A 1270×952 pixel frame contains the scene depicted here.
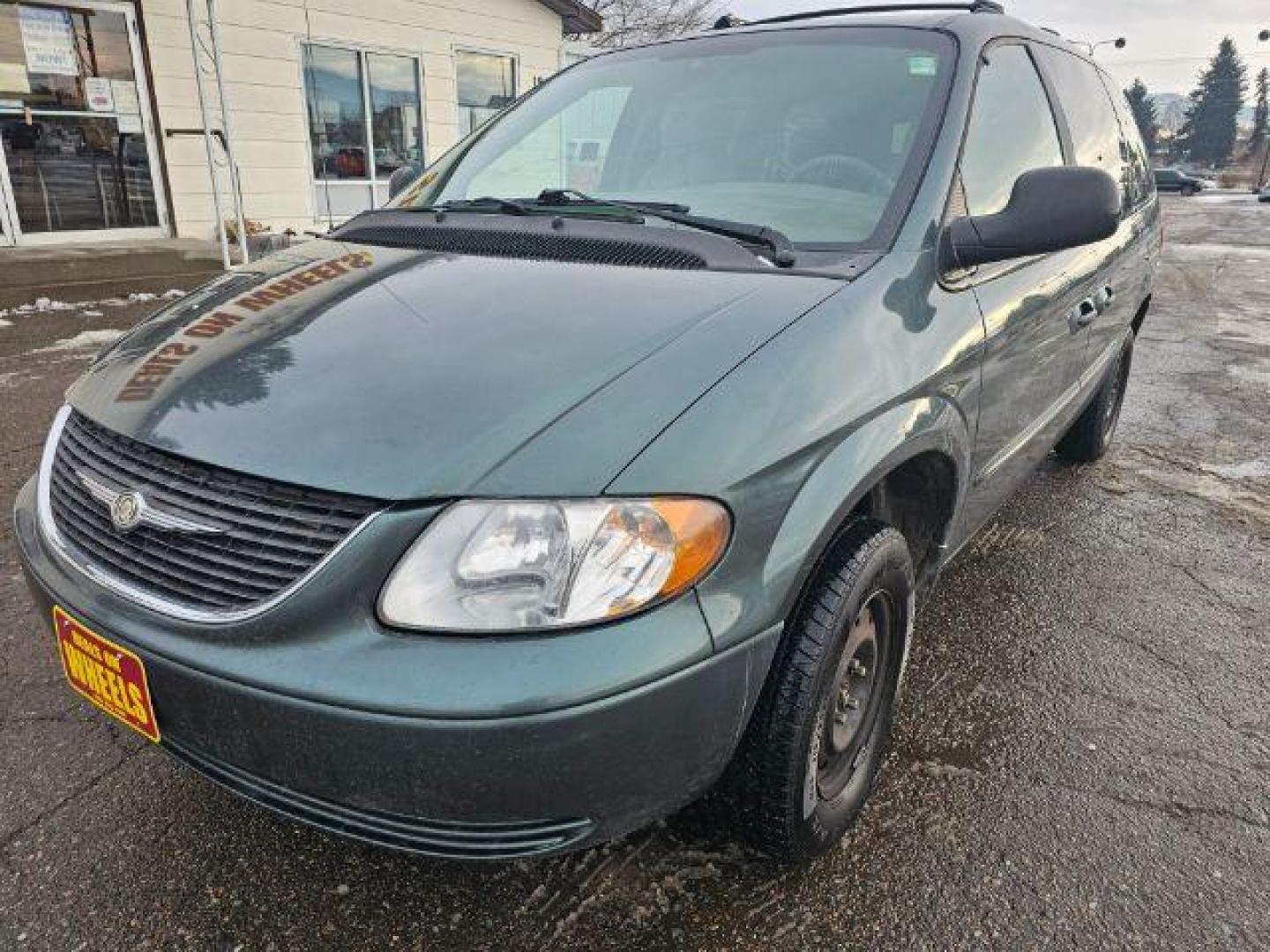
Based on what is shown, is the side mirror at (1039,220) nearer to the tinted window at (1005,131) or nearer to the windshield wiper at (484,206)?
the tinted window at (1005,131)

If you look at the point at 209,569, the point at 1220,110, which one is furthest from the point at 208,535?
the point at 1220,110

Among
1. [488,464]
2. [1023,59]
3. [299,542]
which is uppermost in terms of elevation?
[1023,59]

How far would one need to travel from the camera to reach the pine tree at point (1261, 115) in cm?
7606

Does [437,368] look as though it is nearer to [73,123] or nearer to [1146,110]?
[73,123]

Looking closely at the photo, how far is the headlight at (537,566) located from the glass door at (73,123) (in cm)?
859

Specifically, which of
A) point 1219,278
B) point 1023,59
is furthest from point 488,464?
point 1219,278

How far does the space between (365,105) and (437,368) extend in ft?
32.7

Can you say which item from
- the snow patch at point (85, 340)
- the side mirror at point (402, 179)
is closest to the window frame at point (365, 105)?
the snow patch at point (85, 340)

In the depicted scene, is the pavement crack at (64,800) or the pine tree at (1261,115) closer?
the pavement crack at (64,800)

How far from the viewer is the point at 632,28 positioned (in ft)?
90.2

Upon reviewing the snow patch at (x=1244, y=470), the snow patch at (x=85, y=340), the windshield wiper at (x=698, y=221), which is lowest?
the snow patch at (x=1244, y=470)

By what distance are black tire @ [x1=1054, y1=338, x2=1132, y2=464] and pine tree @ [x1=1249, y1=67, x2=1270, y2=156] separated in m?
88.6

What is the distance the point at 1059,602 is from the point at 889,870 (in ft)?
5.25

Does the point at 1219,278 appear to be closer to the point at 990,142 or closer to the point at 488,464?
the point at 990,142
